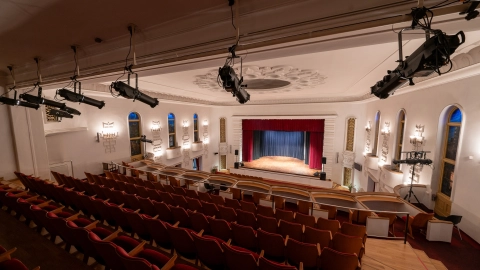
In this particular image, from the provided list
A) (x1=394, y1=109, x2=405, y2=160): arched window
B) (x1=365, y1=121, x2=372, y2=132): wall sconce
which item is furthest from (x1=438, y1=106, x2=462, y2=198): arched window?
(x1=365, y1=121, x2=372, y2=132): wall sconce

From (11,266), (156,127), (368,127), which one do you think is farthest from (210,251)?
(368,127)

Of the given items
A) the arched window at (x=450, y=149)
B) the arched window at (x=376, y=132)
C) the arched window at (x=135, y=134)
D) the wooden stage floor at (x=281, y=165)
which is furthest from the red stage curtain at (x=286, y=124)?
the arched window at (x=135, y=134)

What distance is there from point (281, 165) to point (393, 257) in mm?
10335

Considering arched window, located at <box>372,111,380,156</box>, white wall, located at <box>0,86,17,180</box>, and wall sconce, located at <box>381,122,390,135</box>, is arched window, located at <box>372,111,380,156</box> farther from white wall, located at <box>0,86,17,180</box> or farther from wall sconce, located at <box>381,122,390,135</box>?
white wall, located at <box>0,86,17,180</box>

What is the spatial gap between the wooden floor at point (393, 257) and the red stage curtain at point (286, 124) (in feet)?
29.7

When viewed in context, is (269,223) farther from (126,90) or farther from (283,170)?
(283,170)

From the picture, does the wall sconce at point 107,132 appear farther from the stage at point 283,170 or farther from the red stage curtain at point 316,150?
the red stage curtain at point 316,150

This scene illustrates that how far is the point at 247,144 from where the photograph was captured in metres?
13.6

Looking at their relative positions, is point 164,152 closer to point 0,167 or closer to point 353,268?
point 0,167

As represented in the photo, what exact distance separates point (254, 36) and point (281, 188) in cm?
408

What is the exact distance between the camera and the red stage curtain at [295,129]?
1175 cm

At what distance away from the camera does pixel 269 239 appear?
2.41 m

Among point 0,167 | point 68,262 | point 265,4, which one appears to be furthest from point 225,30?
point 0,167

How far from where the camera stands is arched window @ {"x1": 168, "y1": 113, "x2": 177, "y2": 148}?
1072 centimetres
